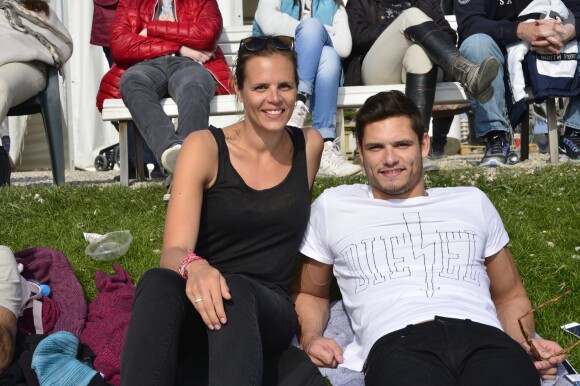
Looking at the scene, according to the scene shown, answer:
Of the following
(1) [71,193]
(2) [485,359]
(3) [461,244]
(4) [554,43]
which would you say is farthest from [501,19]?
(2) [485,359]

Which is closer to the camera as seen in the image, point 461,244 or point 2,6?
point 461,244

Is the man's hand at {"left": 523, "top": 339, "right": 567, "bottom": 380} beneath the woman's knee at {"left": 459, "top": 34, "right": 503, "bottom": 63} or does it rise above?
beneath

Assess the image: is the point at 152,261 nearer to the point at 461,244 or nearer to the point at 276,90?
the point at 276,90

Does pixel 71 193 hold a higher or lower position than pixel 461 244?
lower

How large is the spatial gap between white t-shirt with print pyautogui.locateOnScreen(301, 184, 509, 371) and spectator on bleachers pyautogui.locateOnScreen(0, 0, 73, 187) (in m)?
3.79

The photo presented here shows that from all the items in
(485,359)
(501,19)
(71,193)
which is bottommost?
(71,193)

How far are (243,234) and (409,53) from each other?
369 cm

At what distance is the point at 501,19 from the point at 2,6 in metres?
4.26

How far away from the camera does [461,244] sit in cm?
357

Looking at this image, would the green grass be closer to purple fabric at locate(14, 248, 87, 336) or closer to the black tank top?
purple fabric at locate(14, 248, 87, 336)

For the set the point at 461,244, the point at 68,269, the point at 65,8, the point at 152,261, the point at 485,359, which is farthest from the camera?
the point at 65,8

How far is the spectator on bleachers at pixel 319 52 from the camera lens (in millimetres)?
6711

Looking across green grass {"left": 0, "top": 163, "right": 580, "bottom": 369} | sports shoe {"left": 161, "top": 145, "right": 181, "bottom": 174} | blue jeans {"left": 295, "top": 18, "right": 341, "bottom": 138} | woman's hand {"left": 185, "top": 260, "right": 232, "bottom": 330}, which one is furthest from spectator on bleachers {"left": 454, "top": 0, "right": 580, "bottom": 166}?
woman's hand {"left": 185, "top": 260, "right": 232, "bottom": 330}

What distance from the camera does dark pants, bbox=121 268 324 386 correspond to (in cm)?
287
